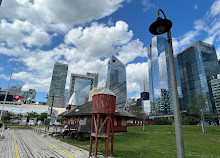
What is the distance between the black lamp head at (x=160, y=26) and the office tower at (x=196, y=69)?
504 ft

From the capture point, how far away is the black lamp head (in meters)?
4.64

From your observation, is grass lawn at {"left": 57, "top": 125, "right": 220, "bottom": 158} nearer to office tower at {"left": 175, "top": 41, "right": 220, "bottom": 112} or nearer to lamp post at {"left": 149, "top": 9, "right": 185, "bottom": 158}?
lamp post at {"left": 149, "top": 9, "right": 185, "bottom": 158}

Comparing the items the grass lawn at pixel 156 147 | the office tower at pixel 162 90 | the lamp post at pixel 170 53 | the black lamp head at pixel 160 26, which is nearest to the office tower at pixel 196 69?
the office tower at pixel 162 90

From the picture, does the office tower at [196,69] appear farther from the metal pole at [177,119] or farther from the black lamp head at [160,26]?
the black lamp head at [160,26]

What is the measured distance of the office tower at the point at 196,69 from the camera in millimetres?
134625

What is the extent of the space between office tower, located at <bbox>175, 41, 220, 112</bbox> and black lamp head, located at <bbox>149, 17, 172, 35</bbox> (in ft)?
504

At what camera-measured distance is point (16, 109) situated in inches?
4545

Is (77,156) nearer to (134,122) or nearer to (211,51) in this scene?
(134,122)

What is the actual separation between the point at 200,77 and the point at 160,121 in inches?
4032

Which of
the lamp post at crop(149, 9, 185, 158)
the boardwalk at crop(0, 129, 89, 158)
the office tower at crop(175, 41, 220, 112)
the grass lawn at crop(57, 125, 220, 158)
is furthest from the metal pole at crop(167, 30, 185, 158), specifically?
the office tower at crop(175, 41, 220, 112)

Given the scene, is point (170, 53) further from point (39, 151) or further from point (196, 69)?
point (196, 69)

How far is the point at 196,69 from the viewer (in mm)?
141500

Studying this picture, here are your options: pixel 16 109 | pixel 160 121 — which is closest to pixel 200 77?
pixel 160 121

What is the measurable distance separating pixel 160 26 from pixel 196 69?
165m
